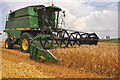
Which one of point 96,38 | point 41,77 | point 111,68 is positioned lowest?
point 41,77

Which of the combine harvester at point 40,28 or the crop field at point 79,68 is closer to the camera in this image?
the crop field at point 79,68

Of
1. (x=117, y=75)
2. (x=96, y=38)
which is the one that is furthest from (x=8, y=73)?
(x=96, y=38)

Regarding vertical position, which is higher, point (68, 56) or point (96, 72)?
point (68, 56)

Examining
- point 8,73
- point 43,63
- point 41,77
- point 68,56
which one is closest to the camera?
point 41,77

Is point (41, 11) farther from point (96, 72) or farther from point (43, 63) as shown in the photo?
point (96, 72)

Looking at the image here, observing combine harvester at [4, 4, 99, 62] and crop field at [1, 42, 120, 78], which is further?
combine harvester at [4, 4, 99, 62]

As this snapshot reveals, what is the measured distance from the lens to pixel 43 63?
183 inches

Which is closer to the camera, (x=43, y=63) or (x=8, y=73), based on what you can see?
(x=8, y=73)

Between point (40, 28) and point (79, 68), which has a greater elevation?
point (40, 28)

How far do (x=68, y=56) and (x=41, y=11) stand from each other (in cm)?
463

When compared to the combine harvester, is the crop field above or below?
below

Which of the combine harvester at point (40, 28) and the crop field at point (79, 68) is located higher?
the combine harvester at point (40, 28)

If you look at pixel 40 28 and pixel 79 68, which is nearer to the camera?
pixel 79 68

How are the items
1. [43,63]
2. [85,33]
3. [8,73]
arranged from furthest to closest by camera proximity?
[85,33] < [43,63] < [8,73]
